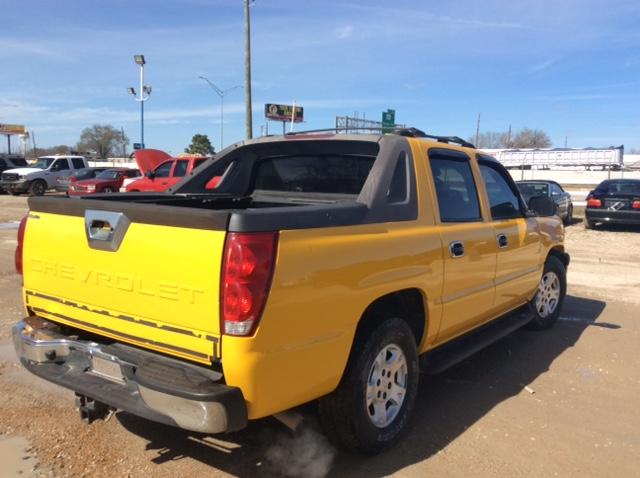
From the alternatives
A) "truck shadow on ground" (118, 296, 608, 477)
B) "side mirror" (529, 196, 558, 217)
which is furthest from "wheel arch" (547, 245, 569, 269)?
"truck shadow on ground" (118, 296, 608, 477)

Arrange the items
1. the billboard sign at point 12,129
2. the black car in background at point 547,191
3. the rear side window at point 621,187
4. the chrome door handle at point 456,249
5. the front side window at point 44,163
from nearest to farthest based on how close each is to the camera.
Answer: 1. the chrome door handle at point 456,249
2. the rear side window at point 621,187
3. the black car in background at point 547,191
4. the front side window at point 44,163
5. the billboard sign at point 12,129

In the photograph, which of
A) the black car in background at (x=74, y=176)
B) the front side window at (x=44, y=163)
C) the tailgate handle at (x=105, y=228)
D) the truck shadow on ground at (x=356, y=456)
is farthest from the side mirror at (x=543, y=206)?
the front side window at (x=44, y=163)

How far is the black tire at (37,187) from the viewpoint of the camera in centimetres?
2831

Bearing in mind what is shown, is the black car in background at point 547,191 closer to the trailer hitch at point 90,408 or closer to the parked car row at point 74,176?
the parked car row at point 74,176

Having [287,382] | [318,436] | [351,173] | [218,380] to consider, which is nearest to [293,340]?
[287,382]

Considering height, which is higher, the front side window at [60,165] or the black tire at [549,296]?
the front side window at [60,165]

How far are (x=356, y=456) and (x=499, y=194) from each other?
2664 mm

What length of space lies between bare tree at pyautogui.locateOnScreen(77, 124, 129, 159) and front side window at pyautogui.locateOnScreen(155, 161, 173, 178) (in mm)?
98496

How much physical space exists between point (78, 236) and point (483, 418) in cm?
289

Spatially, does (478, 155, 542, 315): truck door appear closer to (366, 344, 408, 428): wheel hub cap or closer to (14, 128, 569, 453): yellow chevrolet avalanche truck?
(14, 128, 569, 453): yellow chevrolet avalanche truck

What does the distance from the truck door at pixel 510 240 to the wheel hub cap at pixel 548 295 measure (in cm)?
45

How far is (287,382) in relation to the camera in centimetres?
278

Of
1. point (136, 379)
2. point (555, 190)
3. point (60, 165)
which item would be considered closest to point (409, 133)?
point (136, 379)

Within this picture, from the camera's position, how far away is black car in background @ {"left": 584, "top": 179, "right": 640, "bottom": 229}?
1494cm
